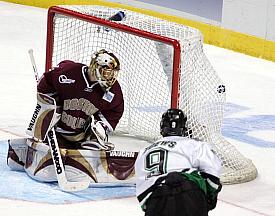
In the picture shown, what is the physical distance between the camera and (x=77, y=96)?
512 cm

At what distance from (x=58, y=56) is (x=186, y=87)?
1.07m

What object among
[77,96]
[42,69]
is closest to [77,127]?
[77,96]

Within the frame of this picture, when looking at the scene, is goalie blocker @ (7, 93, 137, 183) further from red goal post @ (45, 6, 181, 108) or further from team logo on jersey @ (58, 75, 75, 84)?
red goal post @ (45, 6, 181, 108)

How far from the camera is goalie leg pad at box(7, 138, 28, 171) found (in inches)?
206

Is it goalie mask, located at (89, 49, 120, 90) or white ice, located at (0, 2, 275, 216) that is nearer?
white ice, located at (0, 2, 275, 216)

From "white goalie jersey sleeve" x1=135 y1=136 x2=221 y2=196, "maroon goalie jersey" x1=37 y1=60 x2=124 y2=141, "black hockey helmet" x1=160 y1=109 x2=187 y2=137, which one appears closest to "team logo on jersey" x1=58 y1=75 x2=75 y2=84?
"maroon goalie jersey" x1=37 y1=60 x2=124 y2=141

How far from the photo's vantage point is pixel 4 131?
6051mm

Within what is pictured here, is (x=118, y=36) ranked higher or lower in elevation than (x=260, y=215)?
higher

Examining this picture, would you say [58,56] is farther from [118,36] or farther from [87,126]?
[87,126]

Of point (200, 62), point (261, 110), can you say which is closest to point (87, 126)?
point (200, 62)

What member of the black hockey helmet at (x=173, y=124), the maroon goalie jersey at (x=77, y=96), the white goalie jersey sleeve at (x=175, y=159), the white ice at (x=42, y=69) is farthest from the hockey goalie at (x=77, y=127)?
the white goalie jersey sleeve at (x=175, y=159)

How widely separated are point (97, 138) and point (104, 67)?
0.38m

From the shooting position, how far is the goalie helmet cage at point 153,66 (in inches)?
206

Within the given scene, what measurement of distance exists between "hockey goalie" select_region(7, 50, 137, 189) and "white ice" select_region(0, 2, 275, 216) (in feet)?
0.88
